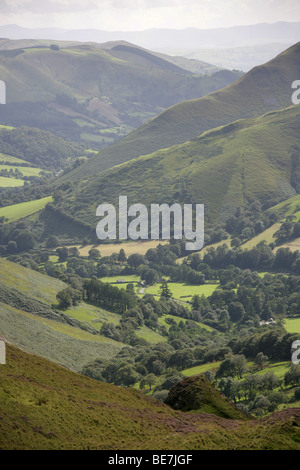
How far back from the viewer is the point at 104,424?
139 ft

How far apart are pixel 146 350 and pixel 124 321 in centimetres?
2013

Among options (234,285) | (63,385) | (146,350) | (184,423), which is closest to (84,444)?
(184,423)

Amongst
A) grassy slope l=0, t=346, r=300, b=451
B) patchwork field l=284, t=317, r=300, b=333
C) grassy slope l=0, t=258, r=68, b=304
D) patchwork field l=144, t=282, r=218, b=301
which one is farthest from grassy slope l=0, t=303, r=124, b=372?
patchwork field l=144, t=282, r=218, b=301

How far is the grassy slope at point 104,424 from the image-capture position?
123 feet

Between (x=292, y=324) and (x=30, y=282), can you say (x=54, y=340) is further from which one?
(x=292, y=324)

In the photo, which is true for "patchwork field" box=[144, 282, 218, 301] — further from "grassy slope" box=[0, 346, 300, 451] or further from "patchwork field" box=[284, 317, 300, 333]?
"grassy slope" box=[0, 346, 300, 451]

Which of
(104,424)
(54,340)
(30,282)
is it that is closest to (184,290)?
(30,282)

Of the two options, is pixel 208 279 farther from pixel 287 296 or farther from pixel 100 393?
pixel 100 393

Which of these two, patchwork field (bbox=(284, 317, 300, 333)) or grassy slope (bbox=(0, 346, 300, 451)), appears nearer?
grassy slope (bbox=(0, 346, 300, 451))

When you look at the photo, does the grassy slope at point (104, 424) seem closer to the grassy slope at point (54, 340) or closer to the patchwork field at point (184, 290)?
the grassy slope at point (54, 340)

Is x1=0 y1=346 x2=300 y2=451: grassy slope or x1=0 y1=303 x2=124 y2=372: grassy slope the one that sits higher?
x1=0 y1=346 x2=300 y2=451: grassy slope

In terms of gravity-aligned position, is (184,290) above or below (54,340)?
below

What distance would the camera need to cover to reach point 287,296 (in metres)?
160

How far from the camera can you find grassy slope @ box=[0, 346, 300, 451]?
37.6 m
